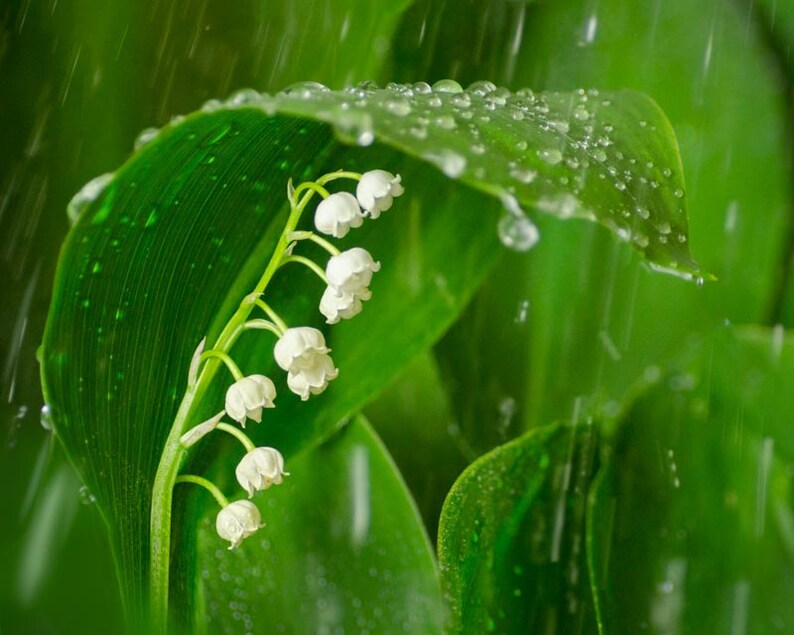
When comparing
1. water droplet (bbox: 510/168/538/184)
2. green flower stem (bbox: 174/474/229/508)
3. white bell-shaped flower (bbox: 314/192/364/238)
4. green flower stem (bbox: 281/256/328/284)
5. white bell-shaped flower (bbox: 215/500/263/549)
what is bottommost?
white bell-shaped flower (bbox: 215/500/263/549)

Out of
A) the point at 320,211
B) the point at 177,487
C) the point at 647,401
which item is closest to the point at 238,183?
the point at 320,211

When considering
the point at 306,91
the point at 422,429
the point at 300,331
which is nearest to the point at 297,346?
the point at 300,331

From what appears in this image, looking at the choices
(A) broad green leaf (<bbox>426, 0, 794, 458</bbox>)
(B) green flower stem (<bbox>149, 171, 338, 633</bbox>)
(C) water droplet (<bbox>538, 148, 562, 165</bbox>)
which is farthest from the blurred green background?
(C) water droplet (<bbox>538, 148, 562, 165</bbox>)

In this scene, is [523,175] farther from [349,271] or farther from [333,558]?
[333,558]

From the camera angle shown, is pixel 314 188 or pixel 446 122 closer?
pixel 446 122

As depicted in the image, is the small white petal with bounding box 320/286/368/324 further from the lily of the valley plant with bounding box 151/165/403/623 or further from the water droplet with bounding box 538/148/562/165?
the water droplet with bounding box 538/148/562/165

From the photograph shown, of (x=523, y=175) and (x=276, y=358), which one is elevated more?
(x=523, y=175)
